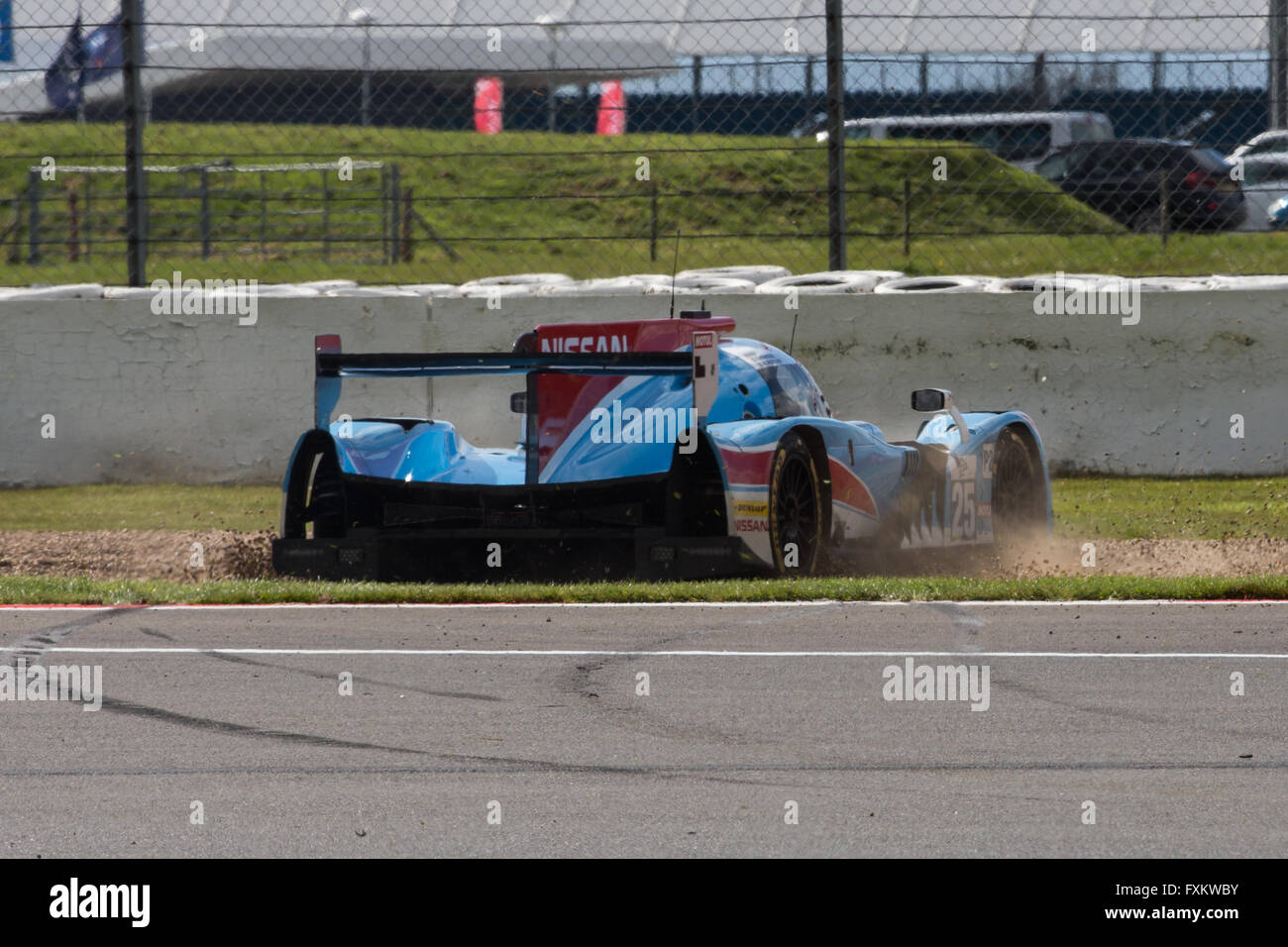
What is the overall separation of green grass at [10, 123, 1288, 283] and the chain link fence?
40 mm

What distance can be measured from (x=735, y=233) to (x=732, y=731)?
9.45m

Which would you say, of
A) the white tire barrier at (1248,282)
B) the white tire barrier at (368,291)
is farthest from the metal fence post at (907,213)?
the white tire barrier at (368,291)

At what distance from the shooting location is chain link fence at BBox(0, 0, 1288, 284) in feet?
50.1

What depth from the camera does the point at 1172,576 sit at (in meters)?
10.5

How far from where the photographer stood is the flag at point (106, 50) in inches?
612

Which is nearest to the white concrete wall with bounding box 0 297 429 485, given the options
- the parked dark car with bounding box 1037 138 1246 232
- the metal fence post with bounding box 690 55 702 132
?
the metal fence post with bounding box 690 55 702 132

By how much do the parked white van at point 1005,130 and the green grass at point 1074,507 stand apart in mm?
3650

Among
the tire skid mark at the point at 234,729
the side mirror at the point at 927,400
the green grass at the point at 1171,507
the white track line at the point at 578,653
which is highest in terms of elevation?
the side mirror at the point at 927,400

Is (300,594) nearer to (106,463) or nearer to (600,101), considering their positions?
(106,463)

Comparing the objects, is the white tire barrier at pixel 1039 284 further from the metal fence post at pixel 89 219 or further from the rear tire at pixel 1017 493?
the metal fence post at pixel 89 219

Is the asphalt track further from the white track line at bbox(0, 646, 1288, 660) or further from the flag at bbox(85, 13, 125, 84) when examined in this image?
the flag at bbox(85, 13, 125, 84)
